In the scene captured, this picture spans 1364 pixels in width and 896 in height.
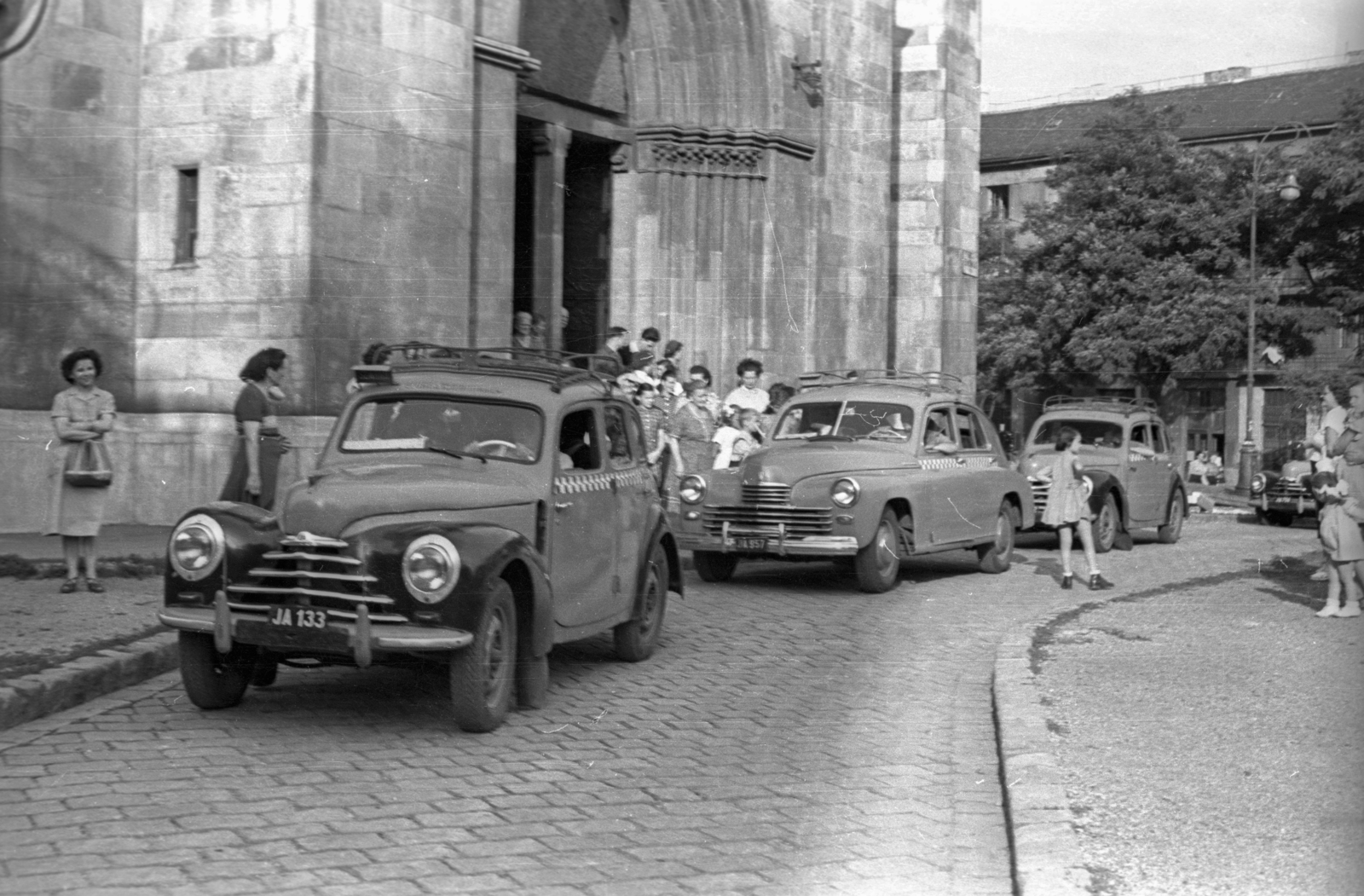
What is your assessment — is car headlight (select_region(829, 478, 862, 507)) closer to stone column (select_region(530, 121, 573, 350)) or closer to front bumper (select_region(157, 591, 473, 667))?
front bumper (select_region(157, 591, 473, 667))

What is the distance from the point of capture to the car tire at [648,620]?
8.96m

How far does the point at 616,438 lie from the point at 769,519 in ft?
12.7

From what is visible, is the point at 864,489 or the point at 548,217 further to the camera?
the point at 548,217

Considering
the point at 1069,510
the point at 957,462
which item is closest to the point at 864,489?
the point at 957,462

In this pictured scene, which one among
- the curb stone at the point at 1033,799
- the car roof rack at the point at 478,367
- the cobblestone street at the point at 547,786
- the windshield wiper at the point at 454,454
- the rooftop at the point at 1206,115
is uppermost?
the rooftop at the point at 1206,115

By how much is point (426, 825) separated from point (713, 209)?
18.6 m

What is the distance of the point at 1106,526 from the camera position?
56.3 ft

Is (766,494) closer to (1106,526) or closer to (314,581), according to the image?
(1106,526)

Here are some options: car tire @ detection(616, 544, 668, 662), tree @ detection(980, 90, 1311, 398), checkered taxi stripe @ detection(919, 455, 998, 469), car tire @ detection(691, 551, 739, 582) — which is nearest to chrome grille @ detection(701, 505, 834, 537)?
car tire @ detection(691, 551, 739, 582)

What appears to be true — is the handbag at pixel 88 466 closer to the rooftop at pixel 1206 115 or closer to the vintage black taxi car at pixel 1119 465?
the vintage black taxi car at pixel 1119 465

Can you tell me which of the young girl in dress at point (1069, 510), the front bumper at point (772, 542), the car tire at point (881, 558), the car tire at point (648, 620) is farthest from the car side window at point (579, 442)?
the young girl in dress at point (1069, 510)

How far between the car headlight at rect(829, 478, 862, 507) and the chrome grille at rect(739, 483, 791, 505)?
1.23 feet

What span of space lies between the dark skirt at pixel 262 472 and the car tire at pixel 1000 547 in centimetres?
659

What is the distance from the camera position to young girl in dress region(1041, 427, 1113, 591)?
44.2 feet
